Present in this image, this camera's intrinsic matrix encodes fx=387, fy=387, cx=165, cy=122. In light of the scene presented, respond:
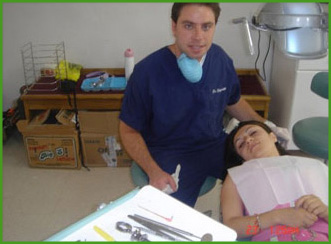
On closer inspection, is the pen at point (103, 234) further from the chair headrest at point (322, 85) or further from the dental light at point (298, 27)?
the chair headrest at point (322, 85)

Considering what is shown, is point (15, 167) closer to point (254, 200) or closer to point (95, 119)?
point (95, 119)

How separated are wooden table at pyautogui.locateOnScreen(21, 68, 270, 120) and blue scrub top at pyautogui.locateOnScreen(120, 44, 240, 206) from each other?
829 millimetres

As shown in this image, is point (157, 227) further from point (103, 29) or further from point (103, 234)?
point (103, 29)

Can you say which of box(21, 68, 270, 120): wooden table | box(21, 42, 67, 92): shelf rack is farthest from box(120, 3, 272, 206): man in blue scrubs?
box(21, 42, 67, 92): shelf rack

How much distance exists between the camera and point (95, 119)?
256 centimetres

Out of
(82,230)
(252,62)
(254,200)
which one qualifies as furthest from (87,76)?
(82,230)

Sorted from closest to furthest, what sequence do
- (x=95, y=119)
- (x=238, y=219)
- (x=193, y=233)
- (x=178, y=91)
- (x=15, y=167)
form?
(x=193, y=233) < (x=238, y=219) < (x=178, y=91) < (x=95, y=119) < (x=15, y=167)

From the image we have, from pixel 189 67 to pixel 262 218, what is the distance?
64 centimetres

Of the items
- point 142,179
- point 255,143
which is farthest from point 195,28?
point 142,179

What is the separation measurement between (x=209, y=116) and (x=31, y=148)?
1.51m

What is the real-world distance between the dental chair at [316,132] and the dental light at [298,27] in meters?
0.72

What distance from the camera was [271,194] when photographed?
1.27 m

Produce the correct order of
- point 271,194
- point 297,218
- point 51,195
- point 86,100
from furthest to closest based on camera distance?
point 86,100 < point 51,195 < point 271,194 < point 297,218

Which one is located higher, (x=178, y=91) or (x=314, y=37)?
(x=314, y=37)
